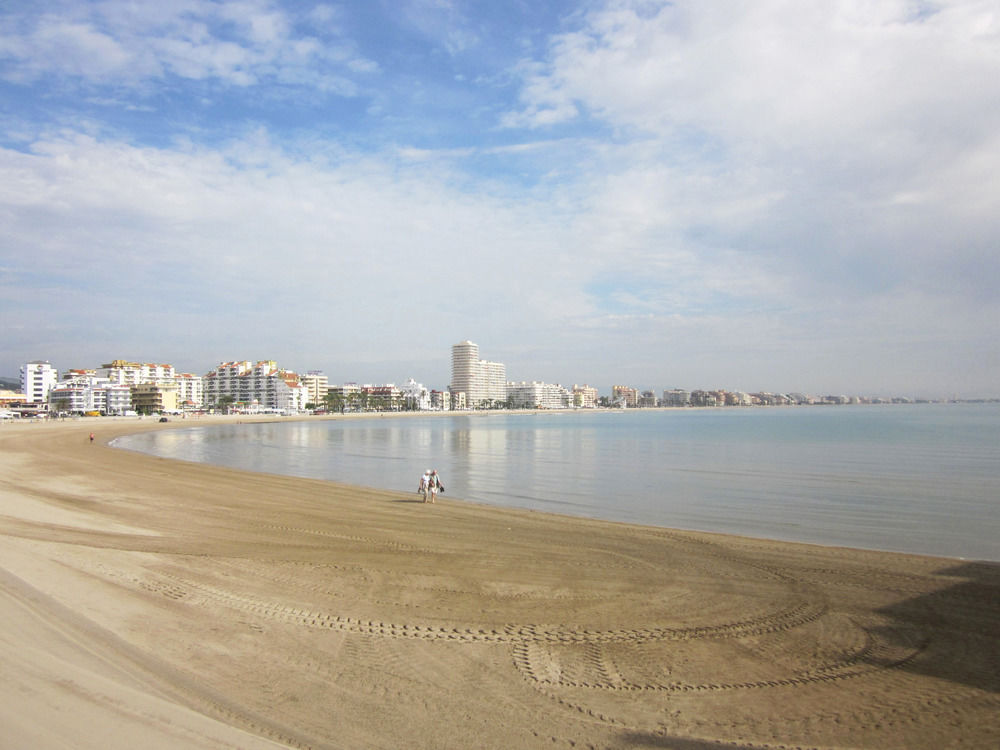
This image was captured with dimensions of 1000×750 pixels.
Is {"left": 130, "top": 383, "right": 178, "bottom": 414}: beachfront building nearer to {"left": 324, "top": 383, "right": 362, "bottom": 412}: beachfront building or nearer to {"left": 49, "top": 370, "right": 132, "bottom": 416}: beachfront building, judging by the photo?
{"left": 49, "top": 370, "right": 132, "bottom": 416}: beachfront building

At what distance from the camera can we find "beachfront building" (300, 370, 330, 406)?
176 metres

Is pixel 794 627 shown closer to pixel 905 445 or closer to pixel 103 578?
pixel 103 578

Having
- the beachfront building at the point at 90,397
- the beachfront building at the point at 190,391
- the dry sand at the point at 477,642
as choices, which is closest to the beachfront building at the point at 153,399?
the beachfront building at the point at 90,397

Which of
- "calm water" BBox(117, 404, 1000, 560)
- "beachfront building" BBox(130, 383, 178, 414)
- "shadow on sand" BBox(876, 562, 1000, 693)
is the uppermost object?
"beachfront building" BBox(130, 383, 178, 414)

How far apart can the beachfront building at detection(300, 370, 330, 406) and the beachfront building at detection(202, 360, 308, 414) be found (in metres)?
7.82

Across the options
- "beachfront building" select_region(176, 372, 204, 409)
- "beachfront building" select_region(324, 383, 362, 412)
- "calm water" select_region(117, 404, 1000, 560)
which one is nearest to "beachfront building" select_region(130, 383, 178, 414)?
"beachfront building" select_region(176, 372, 204, 409)

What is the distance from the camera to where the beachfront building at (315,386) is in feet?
579

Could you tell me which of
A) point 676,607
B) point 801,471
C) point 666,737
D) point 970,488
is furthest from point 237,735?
point 801,471

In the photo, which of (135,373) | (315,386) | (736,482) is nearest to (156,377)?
(135,373)

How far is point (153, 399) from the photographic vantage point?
5148 inches

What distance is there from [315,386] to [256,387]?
2383cm

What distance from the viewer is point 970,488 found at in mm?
22688

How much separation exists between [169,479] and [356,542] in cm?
1472

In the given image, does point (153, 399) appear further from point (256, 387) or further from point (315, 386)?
point (315, 386)
